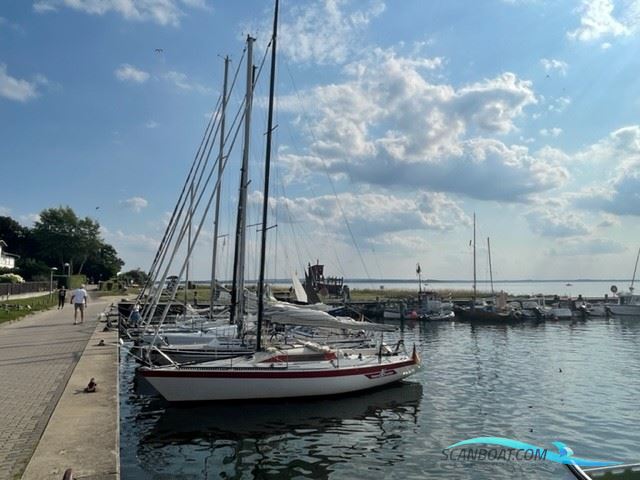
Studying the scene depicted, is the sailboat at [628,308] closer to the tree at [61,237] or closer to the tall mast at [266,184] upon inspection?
the tall mast at [266,184]

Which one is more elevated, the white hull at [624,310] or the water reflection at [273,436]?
the white hull at [624,310]

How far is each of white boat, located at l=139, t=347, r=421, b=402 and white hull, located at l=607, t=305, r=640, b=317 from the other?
57980mm

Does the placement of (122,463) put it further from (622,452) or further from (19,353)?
(622,452)

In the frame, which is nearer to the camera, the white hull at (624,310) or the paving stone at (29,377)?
the paving stone at (29,377)

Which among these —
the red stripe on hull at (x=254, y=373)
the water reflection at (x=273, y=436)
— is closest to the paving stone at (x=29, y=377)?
the water reflection at (x=273, y=436)

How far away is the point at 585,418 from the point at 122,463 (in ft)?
44.9

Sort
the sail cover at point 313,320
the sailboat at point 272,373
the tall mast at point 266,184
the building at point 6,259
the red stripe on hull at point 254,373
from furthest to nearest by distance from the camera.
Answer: the building at point 6,259 → the sail cover at point 313,320 → the tall mast at point 266,184 → the sailboat at point 272,373 → the red stripe on hull at point 254,373

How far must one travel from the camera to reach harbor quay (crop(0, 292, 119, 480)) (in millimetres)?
8273

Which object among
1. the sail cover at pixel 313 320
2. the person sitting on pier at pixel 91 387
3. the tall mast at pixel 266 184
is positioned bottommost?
the person sitting on pier at pixel 91 387

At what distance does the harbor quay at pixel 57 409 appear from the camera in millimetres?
8273

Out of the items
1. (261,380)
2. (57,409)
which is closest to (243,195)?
(261,380)

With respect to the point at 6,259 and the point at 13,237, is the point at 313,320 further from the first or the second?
the point at 13,237

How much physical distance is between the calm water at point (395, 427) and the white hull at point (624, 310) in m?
45.8

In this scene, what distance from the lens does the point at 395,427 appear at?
15250 mm
